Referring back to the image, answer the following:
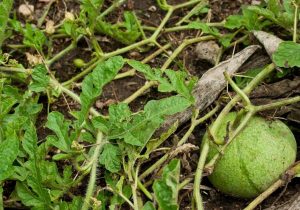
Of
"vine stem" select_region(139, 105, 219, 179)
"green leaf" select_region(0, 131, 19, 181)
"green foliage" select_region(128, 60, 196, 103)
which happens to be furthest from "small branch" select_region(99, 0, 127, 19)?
"green leaf" select_region(0, 131, 19, 181)

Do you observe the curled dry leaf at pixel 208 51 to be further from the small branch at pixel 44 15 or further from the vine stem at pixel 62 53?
the small branch at pixel 44 15

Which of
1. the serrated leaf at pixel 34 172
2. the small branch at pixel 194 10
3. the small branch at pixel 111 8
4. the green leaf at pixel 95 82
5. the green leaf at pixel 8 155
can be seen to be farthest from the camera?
the small branch at pixel 194 10

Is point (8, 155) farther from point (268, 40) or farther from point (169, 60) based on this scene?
point (268, 40)

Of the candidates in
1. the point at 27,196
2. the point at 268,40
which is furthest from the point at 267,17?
the point at 27,196

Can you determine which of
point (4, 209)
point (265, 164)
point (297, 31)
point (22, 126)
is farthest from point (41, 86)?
point (297, 31)

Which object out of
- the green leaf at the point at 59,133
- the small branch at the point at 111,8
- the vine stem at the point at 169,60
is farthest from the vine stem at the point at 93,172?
the small branch at the point at 111,8
